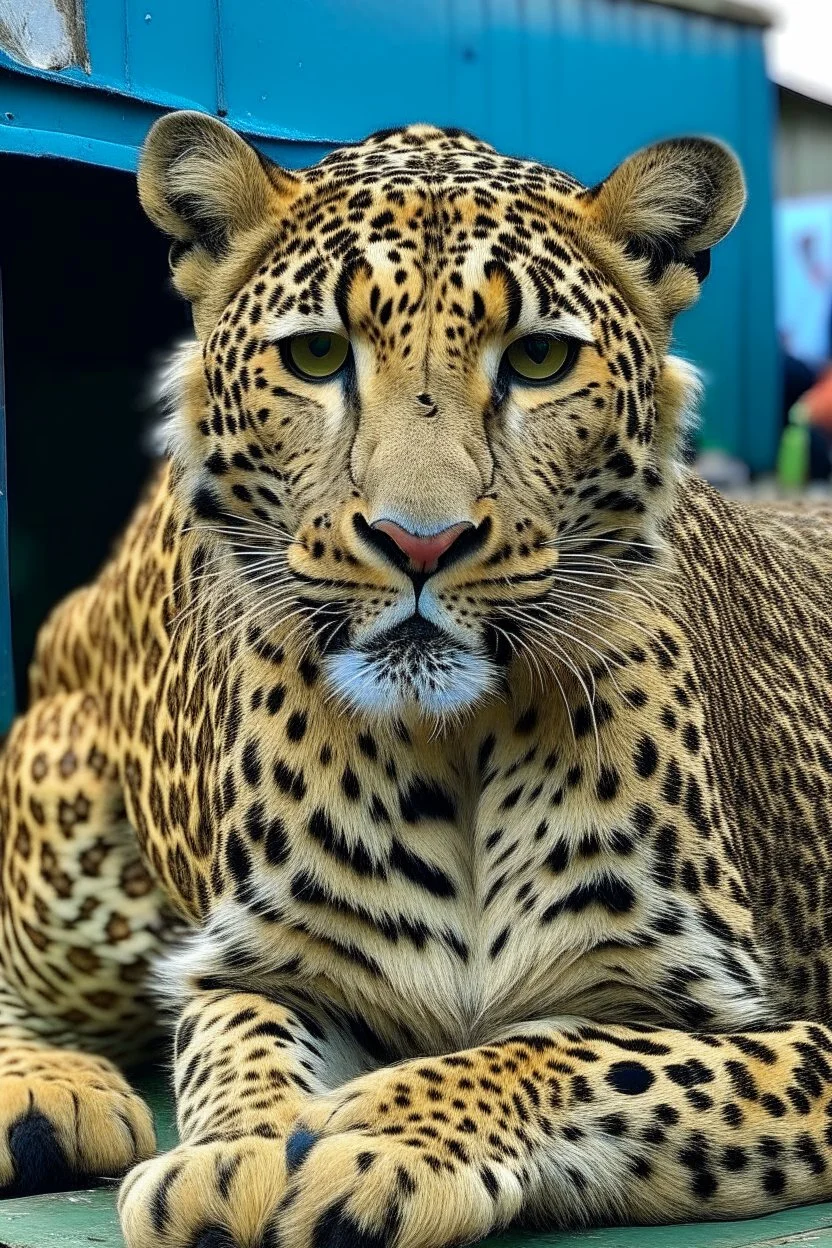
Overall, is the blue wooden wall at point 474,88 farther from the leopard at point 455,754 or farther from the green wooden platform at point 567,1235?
the green wooden platform at point 567,1235

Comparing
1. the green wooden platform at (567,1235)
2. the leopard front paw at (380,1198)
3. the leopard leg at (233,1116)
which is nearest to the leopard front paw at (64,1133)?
the green wooden platform at (567,1235)

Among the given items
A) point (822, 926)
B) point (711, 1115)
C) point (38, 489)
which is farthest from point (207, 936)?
point (38, 489)

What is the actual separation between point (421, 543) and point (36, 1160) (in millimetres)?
1746

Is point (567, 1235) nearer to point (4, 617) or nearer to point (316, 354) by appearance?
point (316, 354)

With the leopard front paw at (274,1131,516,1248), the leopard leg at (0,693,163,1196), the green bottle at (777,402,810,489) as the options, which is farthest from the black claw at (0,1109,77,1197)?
the green bottle at (777,402,810,489)

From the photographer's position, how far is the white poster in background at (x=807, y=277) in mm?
19750

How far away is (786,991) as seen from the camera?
4.47 metres

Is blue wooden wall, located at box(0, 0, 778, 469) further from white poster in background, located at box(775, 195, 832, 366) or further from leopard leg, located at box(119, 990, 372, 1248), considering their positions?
white poster in background, located at box(775, 195, 832, 366)

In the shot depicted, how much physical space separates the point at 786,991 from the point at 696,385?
1.38 metres

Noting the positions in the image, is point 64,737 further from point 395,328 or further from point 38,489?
point 38,489

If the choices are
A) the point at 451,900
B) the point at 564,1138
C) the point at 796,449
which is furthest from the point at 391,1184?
the point at 796,449

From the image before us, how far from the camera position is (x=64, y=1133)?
4309 millimetres

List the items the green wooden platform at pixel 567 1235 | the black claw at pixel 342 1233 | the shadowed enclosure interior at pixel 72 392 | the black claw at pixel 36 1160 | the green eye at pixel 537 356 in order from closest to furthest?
the black claw at pixel 342 1233 < the green wooden platform at pixel 567 1235 < the green eye at pixel 537 356 < the black claw at pixel 36 1160 < the shadowed enclosure interior at pixel 72 392

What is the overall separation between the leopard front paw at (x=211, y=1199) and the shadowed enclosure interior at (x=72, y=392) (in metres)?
4.62
